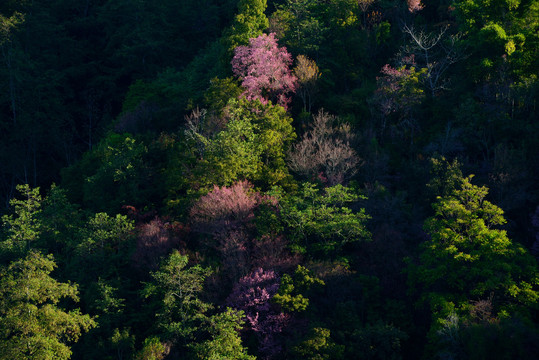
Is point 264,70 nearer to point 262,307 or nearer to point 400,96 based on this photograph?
point 400,96

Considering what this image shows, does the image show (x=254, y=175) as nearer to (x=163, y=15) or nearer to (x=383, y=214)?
(x=383, y=214)

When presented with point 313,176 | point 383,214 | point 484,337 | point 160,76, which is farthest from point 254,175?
point 160,76

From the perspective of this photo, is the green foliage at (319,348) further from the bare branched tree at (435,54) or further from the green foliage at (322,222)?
the bare branched tree at (435,54)

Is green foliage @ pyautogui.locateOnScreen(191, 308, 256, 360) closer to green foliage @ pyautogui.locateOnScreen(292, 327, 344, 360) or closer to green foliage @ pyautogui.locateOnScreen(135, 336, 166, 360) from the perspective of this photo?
green foliage @ pyautogui.locateOnScreen(135, 336, 166, 360)

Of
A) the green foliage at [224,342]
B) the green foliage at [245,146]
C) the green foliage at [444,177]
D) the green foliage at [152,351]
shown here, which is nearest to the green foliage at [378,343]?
the green foliage at [224,342]

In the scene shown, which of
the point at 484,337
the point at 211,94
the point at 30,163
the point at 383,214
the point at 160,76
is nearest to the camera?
the point at 484,337

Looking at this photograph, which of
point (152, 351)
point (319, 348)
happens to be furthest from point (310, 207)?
point (152, 351)

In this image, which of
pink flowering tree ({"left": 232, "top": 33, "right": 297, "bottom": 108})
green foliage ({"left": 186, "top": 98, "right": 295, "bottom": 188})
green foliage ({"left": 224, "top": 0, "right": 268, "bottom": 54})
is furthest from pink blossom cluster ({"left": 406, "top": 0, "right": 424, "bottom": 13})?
green foliage ({"left": 186, "top": 98, "right": 295, "bottom": 188})
